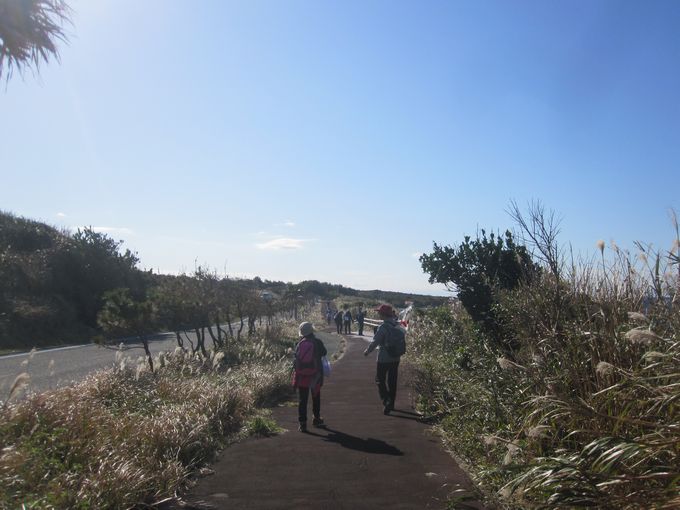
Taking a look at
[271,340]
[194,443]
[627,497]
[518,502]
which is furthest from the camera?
[271,340]

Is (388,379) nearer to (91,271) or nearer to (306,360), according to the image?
(306,360)

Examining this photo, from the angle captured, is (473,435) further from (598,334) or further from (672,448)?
(672,448)

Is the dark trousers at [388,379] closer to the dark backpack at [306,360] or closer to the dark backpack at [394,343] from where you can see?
the dark backpack at [394,343]

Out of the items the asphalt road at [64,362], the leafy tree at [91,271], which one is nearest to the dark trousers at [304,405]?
the asphalt road at [64,362]

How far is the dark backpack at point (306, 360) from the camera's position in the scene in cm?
891

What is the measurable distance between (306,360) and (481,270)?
278 centimetres

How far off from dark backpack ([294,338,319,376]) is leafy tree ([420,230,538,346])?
221cm

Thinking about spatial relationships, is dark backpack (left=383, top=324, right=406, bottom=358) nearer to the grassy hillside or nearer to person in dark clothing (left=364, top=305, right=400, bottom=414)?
person in dark clothing (left=364, top=305, right=400, bottom=414)

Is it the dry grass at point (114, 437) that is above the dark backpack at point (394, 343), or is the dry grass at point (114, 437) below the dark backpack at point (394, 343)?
below

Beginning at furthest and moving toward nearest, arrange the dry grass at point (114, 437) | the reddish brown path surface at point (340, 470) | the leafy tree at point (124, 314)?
the leafy tree at point (124, 314) < the reddish brown path surface at point (340, 470) < the dry grass at point (114, 437)

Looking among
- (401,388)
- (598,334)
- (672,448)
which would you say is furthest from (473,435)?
(401,388)

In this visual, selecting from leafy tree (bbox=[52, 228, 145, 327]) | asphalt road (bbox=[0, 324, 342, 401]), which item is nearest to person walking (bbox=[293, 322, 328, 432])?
asphalt road (bbox=[0, 324, 342, 401])

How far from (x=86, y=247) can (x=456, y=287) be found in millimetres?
31508

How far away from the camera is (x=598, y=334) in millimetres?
4926
